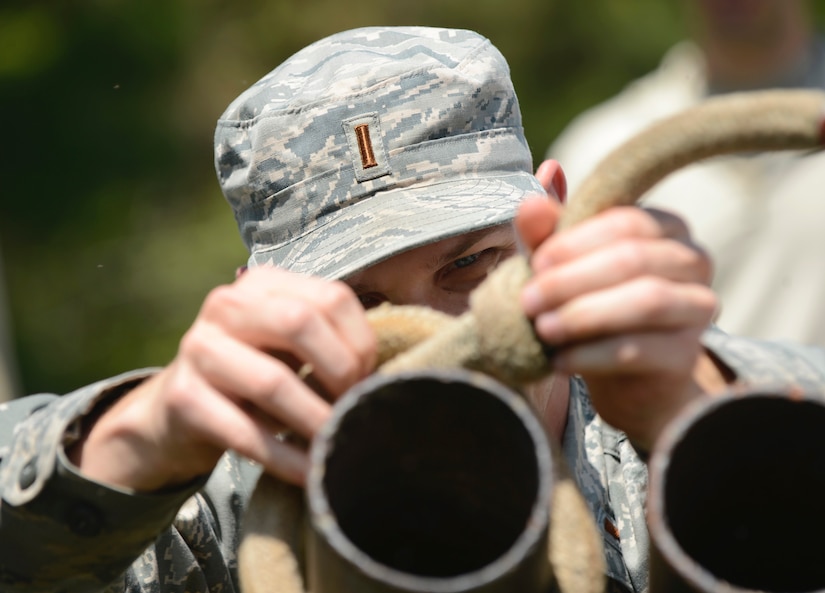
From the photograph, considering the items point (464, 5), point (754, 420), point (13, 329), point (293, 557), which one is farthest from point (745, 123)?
point (464, 5)

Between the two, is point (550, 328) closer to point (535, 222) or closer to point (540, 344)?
point (540, 344)

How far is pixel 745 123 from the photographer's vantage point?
1361mm

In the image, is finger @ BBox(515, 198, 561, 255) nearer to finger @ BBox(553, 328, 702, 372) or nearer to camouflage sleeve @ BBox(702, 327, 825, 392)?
finger @ BBox(553, 328, 702, 372)

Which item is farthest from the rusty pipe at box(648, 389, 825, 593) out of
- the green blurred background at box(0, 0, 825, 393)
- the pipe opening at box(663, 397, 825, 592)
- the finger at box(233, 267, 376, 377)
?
the green blurred background at box(0, 0, 825, 393)

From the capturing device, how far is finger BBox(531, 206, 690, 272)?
135 cm

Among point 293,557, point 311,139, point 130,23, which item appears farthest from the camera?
point 130,23

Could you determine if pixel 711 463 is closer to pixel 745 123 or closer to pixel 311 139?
pixel 745 123

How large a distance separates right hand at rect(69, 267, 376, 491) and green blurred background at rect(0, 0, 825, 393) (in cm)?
709

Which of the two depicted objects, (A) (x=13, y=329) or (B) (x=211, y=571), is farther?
(A) (x=13, y=329)

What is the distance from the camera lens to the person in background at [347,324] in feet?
4.46

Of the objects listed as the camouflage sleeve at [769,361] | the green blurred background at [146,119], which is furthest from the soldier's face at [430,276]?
the green blurred background at [146,119]

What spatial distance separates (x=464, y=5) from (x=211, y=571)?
8.36m

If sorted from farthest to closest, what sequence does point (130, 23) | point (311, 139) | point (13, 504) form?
1. point (130, 23)
2. point (311, 139)
3. point (13, 504)

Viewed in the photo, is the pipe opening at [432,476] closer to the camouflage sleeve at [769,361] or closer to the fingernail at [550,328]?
the fingernail at [550,328]
